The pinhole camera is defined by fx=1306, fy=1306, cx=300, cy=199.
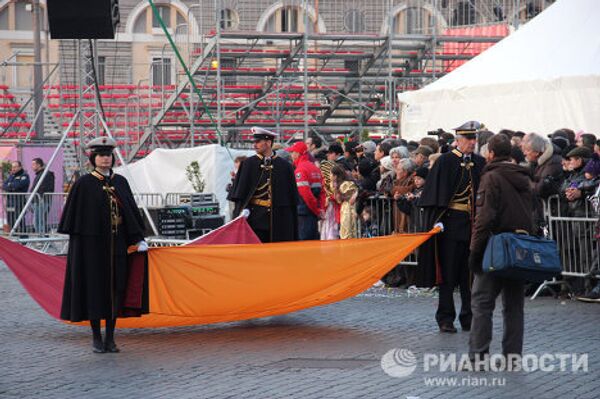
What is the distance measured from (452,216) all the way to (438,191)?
26cm

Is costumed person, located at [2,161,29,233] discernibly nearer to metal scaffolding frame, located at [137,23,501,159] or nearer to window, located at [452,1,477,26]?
metal scaffolding frame, located at [137,23,501,159]

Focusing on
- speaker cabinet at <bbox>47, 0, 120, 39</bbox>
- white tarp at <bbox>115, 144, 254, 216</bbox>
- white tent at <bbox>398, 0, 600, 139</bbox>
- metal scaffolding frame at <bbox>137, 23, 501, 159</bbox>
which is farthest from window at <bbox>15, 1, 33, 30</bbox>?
speaker cabinet at <bbox>47, 0, 120, 39</bbox>

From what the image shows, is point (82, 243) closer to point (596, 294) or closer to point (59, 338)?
point (59, 338)

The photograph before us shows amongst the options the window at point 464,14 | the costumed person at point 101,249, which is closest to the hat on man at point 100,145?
the costumed person at point 101,249

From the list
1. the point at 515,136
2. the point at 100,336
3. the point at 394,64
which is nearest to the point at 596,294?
the point at 515,136

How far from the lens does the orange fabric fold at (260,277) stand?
11773 mm

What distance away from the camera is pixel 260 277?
11.9 meters

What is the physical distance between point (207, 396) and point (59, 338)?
3.41 metres

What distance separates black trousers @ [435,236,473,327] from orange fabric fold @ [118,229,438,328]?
1.14 ft

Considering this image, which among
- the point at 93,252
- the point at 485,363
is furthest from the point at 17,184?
the point at 485,363

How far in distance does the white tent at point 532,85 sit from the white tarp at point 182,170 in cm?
380

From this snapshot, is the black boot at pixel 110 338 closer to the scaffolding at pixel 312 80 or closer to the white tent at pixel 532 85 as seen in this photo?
the white tent at pixel 532 85

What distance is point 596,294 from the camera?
44.5ft

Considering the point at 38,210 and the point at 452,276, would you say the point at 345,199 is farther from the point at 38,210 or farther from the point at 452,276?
the point at 38,210
